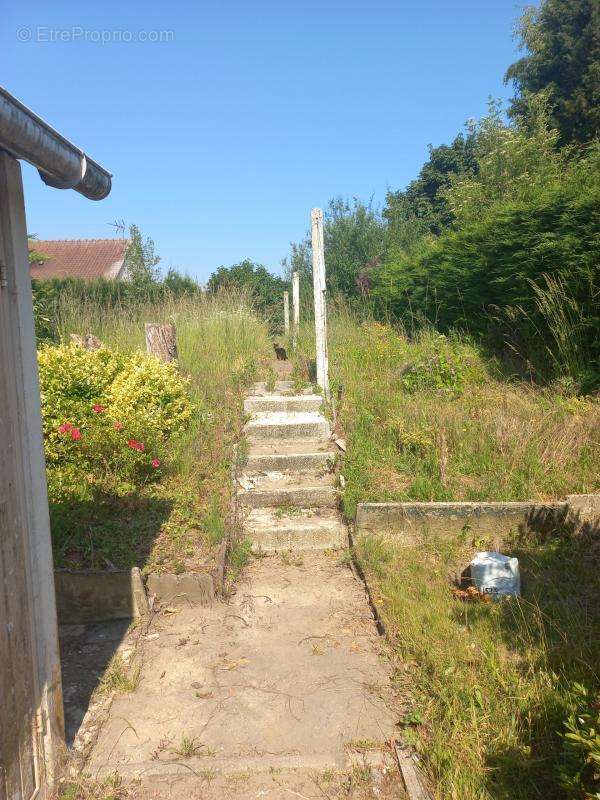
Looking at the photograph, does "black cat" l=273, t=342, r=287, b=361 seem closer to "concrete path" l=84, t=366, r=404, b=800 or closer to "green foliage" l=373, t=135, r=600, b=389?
"green foliage" l=373, t=135, r=600, b=389

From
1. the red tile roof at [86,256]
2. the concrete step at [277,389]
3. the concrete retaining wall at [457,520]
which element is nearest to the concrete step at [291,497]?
the concrete retaining wall at [457,520]

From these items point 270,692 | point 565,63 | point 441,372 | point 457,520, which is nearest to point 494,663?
point 270,692

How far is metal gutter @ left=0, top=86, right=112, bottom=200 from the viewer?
177cm

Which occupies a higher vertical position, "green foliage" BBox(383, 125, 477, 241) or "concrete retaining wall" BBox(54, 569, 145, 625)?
"green foliage" BBox(383, 125, 477, 241)

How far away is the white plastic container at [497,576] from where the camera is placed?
385 cm

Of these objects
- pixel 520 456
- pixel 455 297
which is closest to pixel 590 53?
pixel 455 297

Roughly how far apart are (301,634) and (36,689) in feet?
6.22

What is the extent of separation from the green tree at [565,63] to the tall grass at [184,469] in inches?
536

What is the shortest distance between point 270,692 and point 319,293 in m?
5.20

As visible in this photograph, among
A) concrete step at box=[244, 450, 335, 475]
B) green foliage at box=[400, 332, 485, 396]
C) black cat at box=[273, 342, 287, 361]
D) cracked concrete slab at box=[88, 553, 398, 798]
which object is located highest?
black cat at box=[273, 342, 287, 361]

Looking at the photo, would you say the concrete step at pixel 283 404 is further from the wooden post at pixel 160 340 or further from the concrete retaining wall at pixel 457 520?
the concrete retaining wall at pixel 457 520

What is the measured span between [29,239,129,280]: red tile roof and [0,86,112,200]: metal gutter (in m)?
27.4

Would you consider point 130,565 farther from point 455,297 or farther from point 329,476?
point 455,297

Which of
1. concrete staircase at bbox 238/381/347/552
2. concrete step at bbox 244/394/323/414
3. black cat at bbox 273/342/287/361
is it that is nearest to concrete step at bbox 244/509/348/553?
concrete staircase at bbox 238/381/347/552
